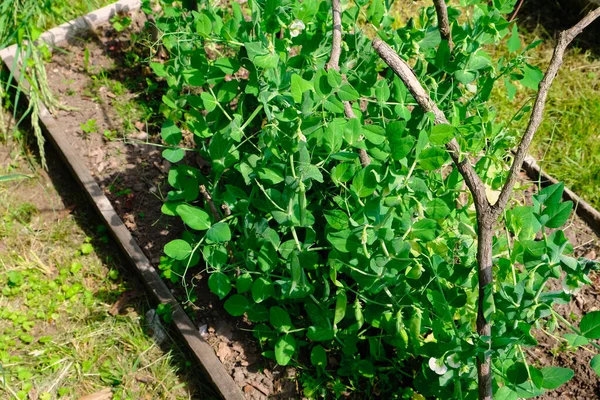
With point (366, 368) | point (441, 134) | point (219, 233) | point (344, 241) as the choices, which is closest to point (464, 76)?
point (441, 134)

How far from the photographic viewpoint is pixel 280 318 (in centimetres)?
225

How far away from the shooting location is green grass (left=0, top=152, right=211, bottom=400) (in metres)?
2.61

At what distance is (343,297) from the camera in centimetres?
206

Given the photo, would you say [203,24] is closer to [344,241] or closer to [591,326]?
[344,241]

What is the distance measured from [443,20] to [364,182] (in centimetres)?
70

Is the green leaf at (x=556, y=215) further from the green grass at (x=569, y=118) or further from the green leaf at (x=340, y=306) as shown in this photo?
the green grass at (x=569, y=118)

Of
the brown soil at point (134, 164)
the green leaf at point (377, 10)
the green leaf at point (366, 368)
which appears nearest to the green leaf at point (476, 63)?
the green leaf at point (377, 10)

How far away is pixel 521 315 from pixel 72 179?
2363 mm

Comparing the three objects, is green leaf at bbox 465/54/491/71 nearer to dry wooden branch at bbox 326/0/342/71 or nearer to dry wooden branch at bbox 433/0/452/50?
dry wooden branch at bbox 433/0/452/50

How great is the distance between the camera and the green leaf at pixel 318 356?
2346 millimetres

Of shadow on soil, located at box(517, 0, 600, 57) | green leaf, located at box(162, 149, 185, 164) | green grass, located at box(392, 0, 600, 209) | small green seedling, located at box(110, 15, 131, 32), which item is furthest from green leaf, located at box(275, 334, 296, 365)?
shadow on soil, located at box(517, 0, 600, 57)

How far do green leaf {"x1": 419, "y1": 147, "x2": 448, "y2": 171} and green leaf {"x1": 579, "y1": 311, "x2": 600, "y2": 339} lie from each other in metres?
0.54

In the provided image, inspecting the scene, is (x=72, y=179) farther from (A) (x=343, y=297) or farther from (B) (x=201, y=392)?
(A) (x=343, y=297)

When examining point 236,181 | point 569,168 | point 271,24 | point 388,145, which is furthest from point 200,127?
point 569,168
